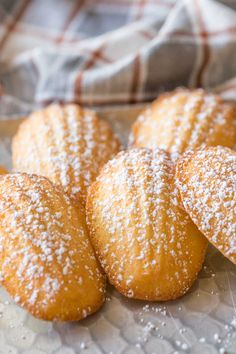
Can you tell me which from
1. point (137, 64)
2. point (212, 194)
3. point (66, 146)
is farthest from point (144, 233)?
point (137, 64)

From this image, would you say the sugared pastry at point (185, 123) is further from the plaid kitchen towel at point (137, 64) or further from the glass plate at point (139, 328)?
the glass plate at point (139, 328)

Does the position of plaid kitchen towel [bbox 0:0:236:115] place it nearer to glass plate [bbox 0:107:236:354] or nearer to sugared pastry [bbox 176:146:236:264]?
sugared pastry [bbox 176:146:236:264]

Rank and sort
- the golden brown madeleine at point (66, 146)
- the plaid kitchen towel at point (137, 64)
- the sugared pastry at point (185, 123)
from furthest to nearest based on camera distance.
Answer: the plaid kitchen towel at point (137, 64)
the sugared pastry at point (185, 123)
the golden brown madeleine at point (66, 146)

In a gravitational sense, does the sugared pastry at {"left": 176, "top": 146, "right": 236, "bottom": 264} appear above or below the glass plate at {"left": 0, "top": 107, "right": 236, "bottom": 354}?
above

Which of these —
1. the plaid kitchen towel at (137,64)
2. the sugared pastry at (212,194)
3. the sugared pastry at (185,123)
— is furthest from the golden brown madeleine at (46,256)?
the plaid kitchen towel at (137,64)

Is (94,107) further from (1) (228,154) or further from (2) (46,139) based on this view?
(1) (228,154)

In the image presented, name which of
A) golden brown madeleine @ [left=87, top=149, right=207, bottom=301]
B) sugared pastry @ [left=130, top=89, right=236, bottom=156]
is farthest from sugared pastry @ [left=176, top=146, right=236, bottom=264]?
sugared pastry @ [left=130, top=89, right=236, bottom=156]
